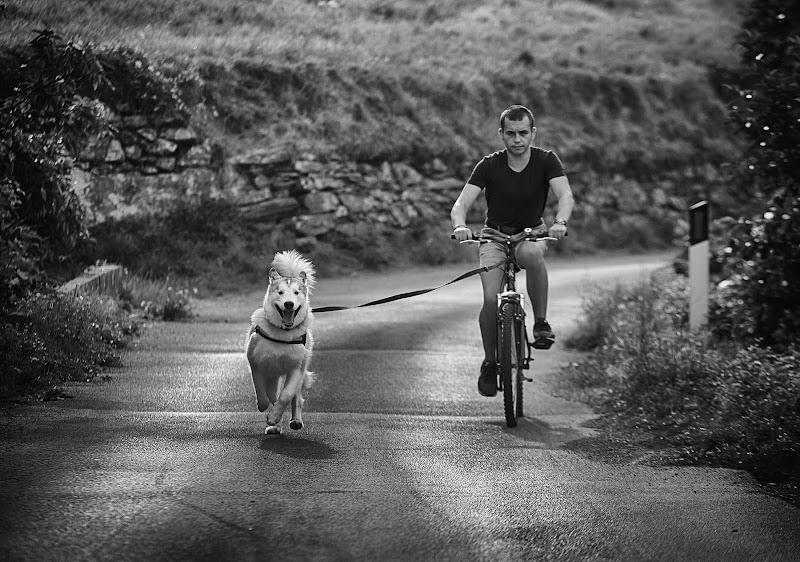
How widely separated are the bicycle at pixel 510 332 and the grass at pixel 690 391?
78 cm

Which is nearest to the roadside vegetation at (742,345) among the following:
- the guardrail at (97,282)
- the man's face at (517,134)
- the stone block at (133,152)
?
the man's face at (517,134)

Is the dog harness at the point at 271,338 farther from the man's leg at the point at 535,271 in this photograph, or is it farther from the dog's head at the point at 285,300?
the man's leg at the point at 535,271

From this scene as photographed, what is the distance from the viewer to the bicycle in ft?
26.1

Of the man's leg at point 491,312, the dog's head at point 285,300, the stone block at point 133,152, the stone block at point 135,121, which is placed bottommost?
the man's leg at point 491,312

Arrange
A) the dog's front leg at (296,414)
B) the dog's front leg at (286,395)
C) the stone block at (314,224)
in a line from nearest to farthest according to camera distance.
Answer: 1. the dog's front leg at (286,395)
2. the dog's front leg at (296,414)
3. the stone block at (314,224)

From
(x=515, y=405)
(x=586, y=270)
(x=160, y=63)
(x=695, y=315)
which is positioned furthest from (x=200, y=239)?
(x=515, y=405)

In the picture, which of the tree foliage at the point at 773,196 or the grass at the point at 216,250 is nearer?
the tree foliage at the point at 773,196

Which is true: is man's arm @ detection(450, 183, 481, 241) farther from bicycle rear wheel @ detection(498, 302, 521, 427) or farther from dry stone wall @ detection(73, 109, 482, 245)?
dry stone wall @ detection(73, 109, 482, 245)

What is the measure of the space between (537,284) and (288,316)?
2.16 metres

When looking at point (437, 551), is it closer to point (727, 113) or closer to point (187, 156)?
point (727, 113)

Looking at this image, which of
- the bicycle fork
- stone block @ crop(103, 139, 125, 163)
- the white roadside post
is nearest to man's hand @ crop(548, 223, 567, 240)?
the bicycle fork

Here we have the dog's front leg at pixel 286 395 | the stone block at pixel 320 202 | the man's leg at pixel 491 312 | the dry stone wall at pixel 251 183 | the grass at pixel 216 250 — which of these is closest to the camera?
the dog's front leg at pixel 286 395

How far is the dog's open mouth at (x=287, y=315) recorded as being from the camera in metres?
7.03

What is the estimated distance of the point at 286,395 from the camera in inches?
277
